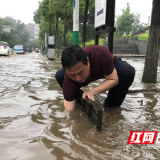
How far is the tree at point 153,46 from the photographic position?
14.0 feet

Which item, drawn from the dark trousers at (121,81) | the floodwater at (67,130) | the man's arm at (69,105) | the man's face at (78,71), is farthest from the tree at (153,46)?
the man's face at (78,71)

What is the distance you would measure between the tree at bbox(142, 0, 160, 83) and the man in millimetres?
2106

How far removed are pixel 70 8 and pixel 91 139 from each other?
14.2 m

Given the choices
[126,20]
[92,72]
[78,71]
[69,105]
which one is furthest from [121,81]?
[126,20]

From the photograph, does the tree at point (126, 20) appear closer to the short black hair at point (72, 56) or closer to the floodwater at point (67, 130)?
the floodwater at point (67, 130)

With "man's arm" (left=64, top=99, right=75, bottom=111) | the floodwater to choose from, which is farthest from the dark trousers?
"man's arm" (left=64, top=99, right=75, bottom=111)

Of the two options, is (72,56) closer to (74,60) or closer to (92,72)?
(74,60)

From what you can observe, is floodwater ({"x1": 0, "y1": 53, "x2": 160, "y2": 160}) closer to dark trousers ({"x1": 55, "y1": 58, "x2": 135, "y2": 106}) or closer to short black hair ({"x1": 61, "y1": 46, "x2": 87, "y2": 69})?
dark trousers ({"x1": 55, "y1": 58, "x2": 135, "y2": 106})

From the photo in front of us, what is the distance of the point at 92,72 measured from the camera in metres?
2.32

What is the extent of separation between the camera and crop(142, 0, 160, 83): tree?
14.0ft

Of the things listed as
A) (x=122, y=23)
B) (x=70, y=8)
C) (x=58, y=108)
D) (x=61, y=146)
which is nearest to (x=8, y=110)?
(x=58, y=108)

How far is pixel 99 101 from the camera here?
3.15m

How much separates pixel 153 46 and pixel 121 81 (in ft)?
7.43

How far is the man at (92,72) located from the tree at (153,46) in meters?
2.11
